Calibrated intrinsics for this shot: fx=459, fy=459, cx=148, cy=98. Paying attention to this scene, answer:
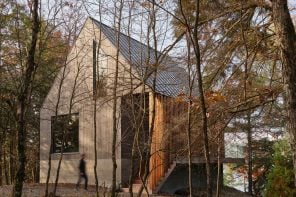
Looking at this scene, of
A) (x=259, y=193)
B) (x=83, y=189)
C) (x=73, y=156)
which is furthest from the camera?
(x=259, y=193)

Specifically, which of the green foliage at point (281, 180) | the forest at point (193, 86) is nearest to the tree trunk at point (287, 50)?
the forest at point (193, 86)

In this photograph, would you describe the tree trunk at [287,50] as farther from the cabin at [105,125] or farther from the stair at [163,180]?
the stair at [163,180]

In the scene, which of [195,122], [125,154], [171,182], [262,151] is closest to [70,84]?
[125,154]

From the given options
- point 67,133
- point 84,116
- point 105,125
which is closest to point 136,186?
point 105,125

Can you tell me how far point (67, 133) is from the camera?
24359mm

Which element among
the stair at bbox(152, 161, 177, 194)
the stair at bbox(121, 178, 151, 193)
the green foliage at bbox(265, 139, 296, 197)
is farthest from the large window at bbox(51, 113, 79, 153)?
the green foliage at bbox(265, 139, 296, 197)

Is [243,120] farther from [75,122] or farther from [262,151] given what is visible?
[75,122]

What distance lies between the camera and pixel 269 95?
909 cm

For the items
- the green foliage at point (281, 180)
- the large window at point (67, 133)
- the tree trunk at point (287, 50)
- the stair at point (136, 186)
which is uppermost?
the tree trunk at point (287, 50)

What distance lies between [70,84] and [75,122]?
2049mm

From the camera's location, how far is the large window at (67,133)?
24.0m

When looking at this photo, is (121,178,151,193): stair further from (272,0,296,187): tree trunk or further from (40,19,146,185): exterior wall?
(272,0,296,187): tree trunk

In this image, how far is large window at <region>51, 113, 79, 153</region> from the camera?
2405 centimetres

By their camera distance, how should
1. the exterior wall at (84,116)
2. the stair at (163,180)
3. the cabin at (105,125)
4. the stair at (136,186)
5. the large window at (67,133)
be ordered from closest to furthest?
the cabin at (105,125) < the stair at (163,180) < the stair at (136,186) < the exterior wall at (84,116) < the large window at (67,133)
